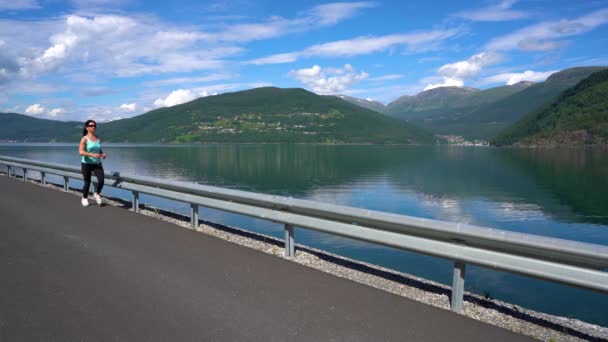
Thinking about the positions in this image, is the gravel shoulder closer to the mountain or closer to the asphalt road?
the asphalt road

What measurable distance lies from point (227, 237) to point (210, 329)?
13.6 ft

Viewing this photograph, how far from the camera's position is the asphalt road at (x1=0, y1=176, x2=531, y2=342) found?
439cm

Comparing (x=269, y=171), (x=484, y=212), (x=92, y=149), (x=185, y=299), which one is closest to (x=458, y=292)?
(x=185, y=299)

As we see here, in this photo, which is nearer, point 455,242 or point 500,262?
point 500,262

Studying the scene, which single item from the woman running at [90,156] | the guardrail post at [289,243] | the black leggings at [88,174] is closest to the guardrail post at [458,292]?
the guardrail post at [289,243]

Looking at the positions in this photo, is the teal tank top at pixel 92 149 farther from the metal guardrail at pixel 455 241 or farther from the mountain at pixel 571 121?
the mountain at pixel 571 121

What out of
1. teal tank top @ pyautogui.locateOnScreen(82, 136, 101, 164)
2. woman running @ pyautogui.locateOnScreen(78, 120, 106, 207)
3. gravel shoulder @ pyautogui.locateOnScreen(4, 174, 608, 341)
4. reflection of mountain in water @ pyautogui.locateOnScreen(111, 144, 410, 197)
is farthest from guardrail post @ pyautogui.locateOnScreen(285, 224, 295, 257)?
reflection of mountain in water @ pyautogui.locateOnScreen(111, 144, 410, 197)

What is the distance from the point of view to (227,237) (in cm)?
855

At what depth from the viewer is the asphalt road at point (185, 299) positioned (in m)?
4.39

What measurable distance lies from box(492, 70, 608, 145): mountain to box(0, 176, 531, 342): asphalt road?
15472 cm

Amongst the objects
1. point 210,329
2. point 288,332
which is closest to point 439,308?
point 288,332

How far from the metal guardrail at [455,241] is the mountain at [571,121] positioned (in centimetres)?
15374

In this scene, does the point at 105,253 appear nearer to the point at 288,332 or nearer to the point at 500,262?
the point at 288,332

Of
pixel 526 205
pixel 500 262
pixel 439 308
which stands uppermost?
pixel 500 262
